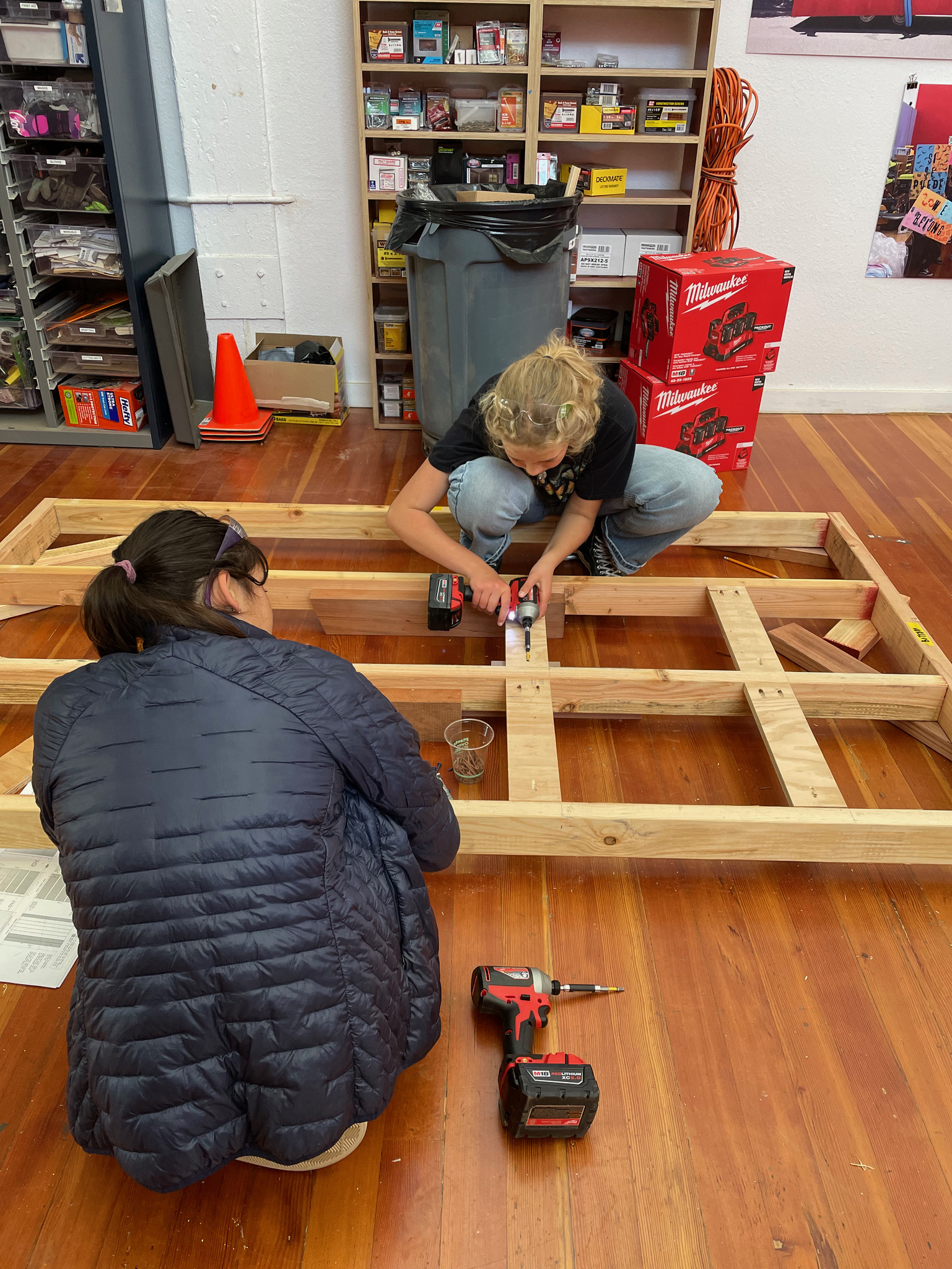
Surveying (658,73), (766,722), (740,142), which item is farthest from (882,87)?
(766,722)

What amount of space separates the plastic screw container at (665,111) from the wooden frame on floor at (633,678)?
165 centimetres

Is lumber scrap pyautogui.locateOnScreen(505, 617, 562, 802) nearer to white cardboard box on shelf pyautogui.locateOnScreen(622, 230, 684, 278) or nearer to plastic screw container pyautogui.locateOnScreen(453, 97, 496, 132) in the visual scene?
white cardboard box on shelf pyautogui.locateOnScreen(622, 230, 684, 278)

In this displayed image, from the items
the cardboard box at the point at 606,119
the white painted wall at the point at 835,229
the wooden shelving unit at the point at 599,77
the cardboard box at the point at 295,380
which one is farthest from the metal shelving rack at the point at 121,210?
the white painted wall at the point at 835,229

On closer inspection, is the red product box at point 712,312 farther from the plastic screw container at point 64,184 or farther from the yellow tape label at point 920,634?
the plastic screw container at point 64,184

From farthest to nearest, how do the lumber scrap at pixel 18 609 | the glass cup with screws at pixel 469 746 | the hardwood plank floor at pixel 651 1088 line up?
the lumber scrap at pixel 18 609, the glass cup with screws at pixel 469 746, the hardwood plank floor at pixel 651 1088

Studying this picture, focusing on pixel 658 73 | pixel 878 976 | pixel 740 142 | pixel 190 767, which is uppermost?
pixel 658 73

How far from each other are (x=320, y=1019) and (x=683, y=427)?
2.82 m


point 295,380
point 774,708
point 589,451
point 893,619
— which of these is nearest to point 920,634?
point 893,619

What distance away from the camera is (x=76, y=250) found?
3.32 meters

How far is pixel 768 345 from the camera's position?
3.36 meters

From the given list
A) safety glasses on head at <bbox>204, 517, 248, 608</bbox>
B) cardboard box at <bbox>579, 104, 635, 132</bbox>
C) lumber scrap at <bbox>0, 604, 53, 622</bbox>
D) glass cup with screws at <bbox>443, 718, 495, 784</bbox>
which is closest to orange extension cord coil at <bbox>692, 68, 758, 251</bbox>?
cardboard box at <bbox>579, 104, 635, 132</bbox>

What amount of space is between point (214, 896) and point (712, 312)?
9.37 ft

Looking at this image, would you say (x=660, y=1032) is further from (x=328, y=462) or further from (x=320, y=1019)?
(x=328, y=462)

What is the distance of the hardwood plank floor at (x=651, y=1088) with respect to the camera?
49.5 inches
